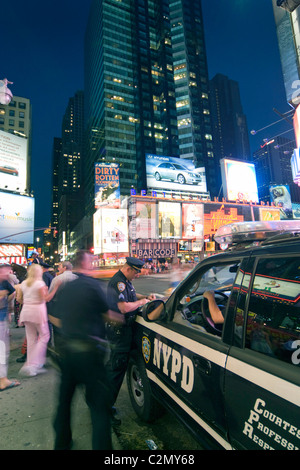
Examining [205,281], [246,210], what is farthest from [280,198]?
[205,281]

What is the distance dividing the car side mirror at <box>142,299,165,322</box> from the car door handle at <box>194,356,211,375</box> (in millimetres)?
651

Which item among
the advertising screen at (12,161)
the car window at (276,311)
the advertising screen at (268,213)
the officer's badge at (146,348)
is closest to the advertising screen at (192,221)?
the advertising screen at (268,213)

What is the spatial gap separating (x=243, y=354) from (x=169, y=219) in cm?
4254

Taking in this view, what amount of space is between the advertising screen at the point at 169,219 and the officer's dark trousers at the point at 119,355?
4010cm

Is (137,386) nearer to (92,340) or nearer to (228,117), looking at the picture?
(92,340)

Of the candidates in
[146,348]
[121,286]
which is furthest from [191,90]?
[146,348]

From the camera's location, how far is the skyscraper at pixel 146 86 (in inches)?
2963

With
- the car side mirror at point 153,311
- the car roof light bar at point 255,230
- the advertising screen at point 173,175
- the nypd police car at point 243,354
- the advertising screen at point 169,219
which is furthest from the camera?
the advertising screen at point 169,219

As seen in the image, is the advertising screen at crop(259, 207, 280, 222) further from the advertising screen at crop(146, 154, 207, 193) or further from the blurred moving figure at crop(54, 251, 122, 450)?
the blurred moving figure at crop(54, 251, 122, 450)

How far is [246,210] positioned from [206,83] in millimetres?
60098

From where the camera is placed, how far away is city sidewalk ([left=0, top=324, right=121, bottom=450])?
2.48 m

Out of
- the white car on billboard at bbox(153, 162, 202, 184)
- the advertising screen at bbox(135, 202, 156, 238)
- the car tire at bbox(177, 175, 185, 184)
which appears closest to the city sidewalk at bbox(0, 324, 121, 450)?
the advertising screen at bbox(135, 202, 156, 238)

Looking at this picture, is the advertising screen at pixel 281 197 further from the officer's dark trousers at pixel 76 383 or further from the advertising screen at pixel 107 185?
the officer's dark trousers at pixel 76 383
